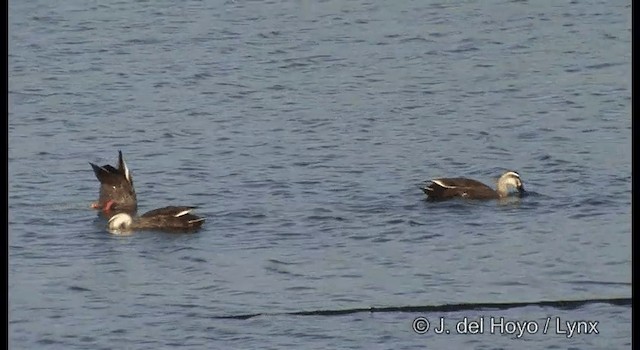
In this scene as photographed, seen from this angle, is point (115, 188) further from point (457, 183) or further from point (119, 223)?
point (457, 183)

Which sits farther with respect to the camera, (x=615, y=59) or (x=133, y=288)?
(x=615, y=59)

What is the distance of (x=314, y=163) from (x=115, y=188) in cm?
213

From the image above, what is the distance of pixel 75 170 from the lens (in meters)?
18.2

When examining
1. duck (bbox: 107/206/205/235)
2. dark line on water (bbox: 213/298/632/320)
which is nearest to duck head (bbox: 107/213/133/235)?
duck (bbox: 107/206/205/235)

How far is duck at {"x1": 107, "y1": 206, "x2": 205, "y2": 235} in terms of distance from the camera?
625 inches

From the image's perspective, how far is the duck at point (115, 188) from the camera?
669 inches

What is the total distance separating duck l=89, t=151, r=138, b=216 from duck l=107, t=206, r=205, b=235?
0.55 meters

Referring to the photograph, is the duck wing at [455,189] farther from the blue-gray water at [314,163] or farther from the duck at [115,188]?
the duck at [115,188]

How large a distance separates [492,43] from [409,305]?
1114cm

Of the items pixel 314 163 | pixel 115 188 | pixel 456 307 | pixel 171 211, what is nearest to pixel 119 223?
pixel 171 211

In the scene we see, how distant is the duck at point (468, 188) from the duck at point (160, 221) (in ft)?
7.41

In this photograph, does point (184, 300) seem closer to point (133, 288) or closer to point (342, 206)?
point (133, 288)

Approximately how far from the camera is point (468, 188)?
16891 mm

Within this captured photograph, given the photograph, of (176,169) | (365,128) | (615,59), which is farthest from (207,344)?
(615,59)
